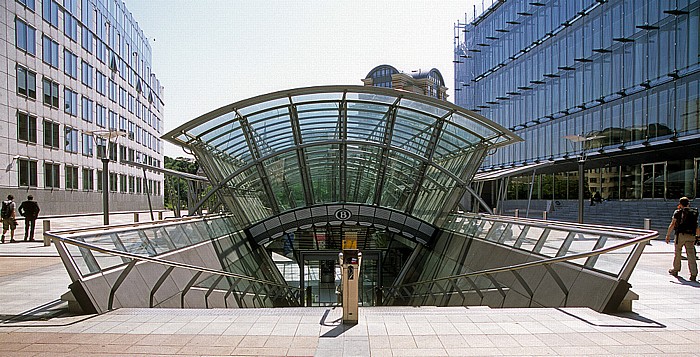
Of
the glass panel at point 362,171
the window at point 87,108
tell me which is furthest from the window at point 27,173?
the glass panel at point 362,171

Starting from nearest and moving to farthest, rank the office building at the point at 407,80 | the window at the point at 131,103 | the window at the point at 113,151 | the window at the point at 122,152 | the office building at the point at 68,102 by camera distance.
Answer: the office building at the point at 68,102 < the window at the point at 113,151 < the window at the point at 122,152 < the window at the point at 131,103 < the office building at the point at 407,80

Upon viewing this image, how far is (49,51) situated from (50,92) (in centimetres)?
287

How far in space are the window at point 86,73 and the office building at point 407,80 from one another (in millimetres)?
73726

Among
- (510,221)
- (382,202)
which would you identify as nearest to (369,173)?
(382,202)

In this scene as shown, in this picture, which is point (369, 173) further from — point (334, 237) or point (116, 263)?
point (116, 263)

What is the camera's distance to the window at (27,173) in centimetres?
3269

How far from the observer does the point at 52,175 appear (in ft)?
120

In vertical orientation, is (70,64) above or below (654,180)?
above

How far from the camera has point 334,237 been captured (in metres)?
25.6

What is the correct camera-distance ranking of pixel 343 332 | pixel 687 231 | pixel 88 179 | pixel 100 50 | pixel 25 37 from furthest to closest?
pixel 100 50
pixel 88 179
pixel 25 37
pixel 687 231
pixel 343 332

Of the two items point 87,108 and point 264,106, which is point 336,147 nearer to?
point 264,106

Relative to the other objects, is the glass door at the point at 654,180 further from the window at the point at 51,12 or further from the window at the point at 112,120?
the window at the point at 112,120

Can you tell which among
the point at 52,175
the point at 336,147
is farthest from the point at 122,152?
the point at 336,147

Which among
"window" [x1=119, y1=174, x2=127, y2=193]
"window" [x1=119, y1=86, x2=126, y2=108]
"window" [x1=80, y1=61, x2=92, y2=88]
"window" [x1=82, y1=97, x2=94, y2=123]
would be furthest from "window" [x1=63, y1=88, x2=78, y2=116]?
"window" [x1=119, y1=86, x2=126, y2=108]
